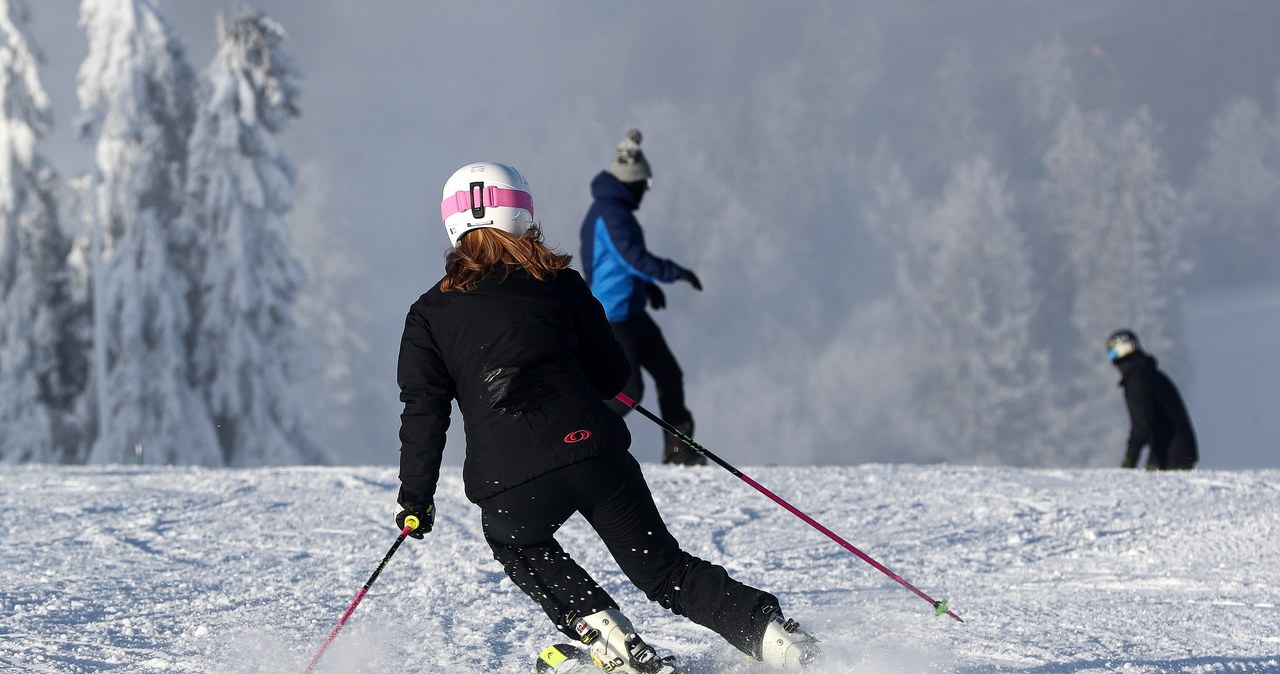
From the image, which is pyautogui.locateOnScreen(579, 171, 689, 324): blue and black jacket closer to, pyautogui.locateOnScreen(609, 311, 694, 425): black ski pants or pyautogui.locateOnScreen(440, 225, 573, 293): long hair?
pyautogui.locateOnScreen(609, 311, 694, 425): black ski pants

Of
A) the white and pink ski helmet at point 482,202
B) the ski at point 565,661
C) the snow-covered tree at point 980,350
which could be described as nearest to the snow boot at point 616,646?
the ski at point 565,661

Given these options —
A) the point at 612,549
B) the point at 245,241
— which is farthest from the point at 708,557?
the point at 245,241

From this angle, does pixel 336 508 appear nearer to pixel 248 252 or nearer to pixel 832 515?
pixel 832 515

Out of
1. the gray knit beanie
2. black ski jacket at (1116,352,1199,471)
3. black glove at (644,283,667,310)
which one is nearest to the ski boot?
black glove at (644,283,667,310)

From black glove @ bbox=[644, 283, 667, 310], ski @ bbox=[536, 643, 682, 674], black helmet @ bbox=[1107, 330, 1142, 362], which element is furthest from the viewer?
black helmet @ bbox=[1107, 330, 1142, 362]

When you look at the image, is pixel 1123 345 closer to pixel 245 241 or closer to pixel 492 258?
pixel 492 258

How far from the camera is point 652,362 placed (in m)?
7.07

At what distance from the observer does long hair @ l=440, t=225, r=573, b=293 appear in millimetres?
2988

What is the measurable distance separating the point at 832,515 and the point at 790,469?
1.66m

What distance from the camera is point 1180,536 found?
18.5ft

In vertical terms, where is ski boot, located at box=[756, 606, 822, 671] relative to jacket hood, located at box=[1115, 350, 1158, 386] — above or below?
below

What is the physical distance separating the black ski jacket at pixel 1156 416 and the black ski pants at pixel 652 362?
4153mm

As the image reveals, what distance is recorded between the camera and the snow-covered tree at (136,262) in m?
23.3

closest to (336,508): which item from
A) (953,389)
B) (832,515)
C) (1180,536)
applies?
(832,515)
